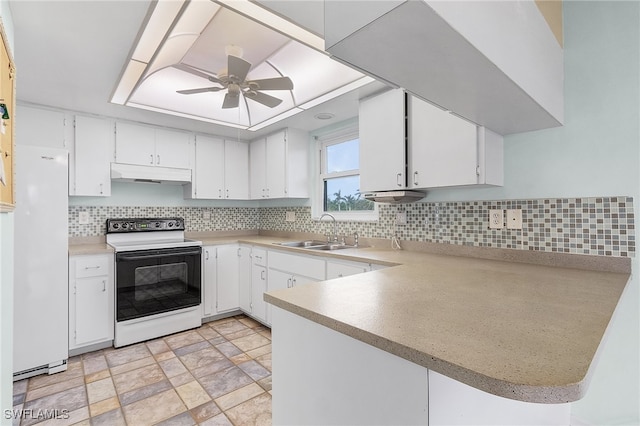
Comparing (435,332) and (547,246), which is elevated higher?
(547,246)

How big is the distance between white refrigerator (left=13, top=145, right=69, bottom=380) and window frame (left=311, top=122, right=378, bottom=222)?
231 centimetres

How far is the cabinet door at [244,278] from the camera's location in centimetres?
347

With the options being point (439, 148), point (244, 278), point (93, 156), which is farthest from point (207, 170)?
point (439, 148)

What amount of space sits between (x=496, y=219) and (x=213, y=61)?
7.48 ft

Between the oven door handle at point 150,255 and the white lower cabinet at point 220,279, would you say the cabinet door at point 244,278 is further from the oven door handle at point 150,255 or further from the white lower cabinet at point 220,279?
the oven door handle at point 150,255

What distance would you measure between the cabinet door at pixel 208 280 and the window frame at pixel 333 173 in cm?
123

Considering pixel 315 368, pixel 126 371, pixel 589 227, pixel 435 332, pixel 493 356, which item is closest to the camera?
pixel 493 356

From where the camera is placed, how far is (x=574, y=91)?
163cm

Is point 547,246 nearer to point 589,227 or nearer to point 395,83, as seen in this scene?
point 589,227

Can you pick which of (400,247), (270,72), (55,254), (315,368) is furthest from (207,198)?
(315,368)

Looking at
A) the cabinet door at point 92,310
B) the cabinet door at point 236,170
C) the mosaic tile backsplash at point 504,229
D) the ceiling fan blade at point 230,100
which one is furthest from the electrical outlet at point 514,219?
the cabinet door at point 92,310

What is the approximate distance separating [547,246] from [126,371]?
9.93 feet

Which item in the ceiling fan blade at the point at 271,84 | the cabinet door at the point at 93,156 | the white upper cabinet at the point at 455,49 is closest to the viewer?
the white upper cabinet at the point at 455,49

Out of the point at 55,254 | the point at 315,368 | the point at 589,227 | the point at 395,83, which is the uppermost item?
the point at 395,83
